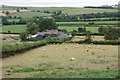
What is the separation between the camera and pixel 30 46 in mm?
39562

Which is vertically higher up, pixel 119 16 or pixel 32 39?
pixel 119 16

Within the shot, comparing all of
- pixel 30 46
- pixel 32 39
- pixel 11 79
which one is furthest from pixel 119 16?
pixel 11 79

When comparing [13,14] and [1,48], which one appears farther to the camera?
[13,14]

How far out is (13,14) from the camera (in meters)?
151

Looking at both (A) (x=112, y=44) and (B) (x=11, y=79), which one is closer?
(B) (x=11, y=79)

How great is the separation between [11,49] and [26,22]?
286 feet

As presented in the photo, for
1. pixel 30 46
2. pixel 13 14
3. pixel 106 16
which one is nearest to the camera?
pixel 30 46

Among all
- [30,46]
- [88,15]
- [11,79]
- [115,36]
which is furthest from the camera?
[88,15]

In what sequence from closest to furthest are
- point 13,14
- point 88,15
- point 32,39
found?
1. point 32,39
2. point 88,15
3. point 13,14

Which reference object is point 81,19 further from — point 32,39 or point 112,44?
point 112,44

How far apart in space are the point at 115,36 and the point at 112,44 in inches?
713

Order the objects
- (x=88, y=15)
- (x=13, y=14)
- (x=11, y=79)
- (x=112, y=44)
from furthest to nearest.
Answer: (x=13, y=14) < (x=88, y=15) < (x=112, y=44) < (x=11, y=79)

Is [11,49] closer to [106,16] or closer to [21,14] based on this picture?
[106,16]

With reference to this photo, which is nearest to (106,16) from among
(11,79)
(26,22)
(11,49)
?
(26,22)
